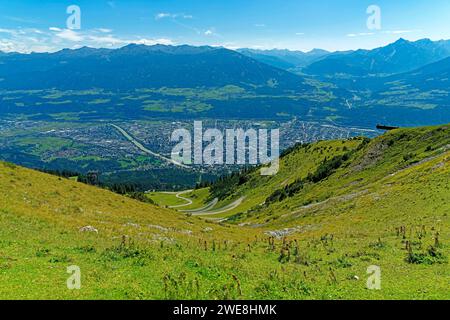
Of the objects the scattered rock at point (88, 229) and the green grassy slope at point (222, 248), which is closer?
the green grassy slope at point (222, 248)

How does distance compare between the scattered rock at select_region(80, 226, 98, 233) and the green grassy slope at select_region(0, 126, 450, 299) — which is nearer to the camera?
the green grassy slope at select_region(0, 126, 450, 299)

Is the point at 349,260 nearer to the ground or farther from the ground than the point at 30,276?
nearer to the ground

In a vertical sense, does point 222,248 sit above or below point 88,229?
below

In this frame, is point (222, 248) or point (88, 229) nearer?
point (222, 248)

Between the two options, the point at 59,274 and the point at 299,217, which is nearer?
the point at 59,274
